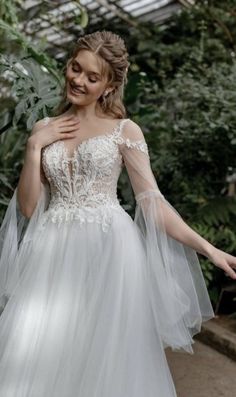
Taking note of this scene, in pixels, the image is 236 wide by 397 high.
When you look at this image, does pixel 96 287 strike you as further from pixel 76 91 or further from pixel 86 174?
pixel 76 91

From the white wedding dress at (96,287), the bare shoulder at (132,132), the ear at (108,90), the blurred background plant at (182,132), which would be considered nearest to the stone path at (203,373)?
the blurred background plant at (182,132)

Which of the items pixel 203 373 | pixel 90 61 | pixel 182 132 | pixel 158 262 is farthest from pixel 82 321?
pixel 182 132

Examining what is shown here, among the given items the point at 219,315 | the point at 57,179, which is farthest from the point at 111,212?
the point at 219,315

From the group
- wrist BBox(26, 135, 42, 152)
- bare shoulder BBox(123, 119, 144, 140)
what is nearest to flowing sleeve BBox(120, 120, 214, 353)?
bare shoulder BBox(123, 119, 144, 140)

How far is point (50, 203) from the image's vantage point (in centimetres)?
152

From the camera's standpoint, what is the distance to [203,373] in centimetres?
242

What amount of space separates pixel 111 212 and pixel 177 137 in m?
2.33

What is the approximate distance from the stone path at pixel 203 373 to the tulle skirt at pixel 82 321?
34.6 inches

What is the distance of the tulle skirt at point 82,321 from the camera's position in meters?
1.34

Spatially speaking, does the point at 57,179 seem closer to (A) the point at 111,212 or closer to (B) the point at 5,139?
(A) the point at 111,212

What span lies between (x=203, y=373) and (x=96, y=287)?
4.47 feet

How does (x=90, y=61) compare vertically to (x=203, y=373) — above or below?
above

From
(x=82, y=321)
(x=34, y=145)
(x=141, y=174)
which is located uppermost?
(x=34, y=145)

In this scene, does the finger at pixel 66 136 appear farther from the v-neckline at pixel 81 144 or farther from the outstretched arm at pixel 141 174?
the outstretched arm at pixel 141 174
